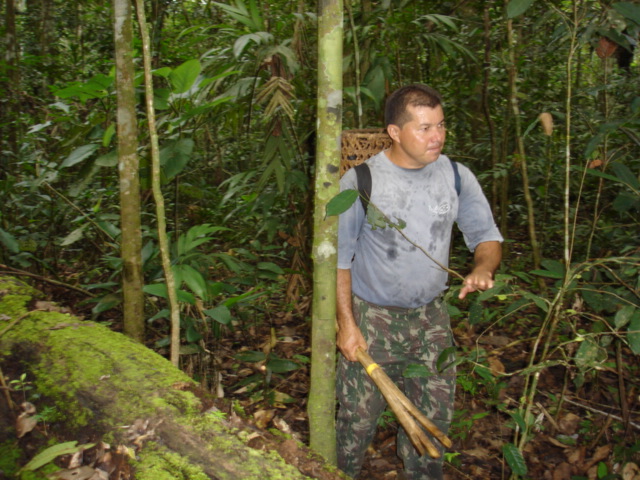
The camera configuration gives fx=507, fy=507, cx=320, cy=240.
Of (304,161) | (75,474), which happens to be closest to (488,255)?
(75,474)

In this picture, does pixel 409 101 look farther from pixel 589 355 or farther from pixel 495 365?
pixel 495 365

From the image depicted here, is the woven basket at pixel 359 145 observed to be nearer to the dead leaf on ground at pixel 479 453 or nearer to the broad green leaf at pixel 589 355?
the broad green leaf at pixel 589 355

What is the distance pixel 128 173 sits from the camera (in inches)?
90.1

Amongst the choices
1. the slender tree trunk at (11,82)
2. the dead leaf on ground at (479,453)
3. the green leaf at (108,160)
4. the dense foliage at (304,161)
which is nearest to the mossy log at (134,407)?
the dense foliage at (304,161)

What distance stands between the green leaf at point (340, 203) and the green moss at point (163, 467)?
0.81 metres

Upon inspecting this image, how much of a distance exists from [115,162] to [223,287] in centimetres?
96

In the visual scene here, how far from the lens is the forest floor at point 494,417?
9.29 feet

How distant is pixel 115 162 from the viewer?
2.55m

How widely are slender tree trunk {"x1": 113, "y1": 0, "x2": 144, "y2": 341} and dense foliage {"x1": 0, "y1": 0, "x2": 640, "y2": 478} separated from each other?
8.3 inches

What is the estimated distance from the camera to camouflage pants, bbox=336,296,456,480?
2.39 m

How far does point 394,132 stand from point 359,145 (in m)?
0.23

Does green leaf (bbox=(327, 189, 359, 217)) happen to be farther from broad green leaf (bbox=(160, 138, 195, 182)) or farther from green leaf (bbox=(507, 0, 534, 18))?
broad green leaf (bbox=(160, 138, 195, 182))

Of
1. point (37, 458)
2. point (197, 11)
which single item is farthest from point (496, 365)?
point (197, 11)

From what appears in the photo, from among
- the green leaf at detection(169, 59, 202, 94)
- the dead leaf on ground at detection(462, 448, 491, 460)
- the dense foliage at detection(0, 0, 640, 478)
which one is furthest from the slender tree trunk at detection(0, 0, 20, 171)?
the dead leaf on ground at detection(462, 448, 491, 460)
